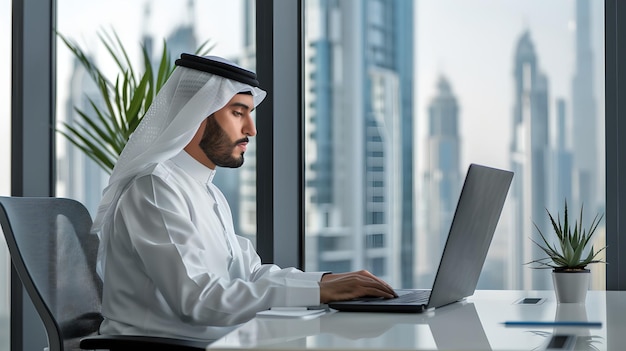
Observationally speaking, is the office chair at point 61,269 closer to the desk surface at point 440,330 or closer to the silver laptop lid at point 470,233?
the desk surface at point 440,330

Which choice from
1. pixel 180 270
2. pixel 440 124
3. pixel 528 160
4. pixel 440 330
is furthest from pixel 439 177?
pixel 440 330

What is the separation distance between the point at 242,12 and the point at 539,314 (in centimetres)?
206

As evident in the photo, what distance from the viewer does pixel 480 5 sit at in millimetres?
3113

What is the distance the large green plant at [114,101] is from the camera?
3480mm

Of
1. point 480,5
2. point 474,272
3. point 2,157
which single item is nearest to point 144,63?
point 2,157

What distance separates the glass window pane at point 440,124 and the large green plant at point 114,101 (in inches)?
26.4

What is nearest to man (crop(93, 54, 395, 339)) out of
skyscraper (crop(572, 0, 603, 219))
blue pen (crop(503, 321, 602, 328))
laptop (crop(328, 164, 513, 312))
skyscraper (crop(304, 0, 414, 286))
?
laptop (crop(328, 164, 513, 312))

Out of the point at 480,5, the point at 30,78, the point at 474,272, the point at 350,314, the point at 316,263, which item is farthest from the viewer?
the point at 30,78

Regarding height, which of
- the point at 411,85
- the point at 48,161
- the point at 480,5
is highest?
the point at 480,5

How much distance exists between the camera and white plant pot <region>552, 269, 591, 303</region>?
2.02 meters

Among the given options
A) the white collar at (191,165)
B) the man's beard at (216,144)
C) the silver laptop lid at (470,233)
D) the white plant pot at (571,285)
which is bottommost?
the white plant pot at (571,285)

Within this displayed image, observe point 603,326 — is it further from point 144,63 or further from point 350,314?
point 144,63

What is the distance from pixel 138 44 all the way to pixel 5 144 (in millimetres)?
726

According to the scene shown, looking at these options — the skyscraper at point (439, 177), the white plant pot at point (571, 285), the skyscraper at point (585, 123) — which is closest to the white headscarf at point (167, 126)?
the skyscraper at point (439, 177)
